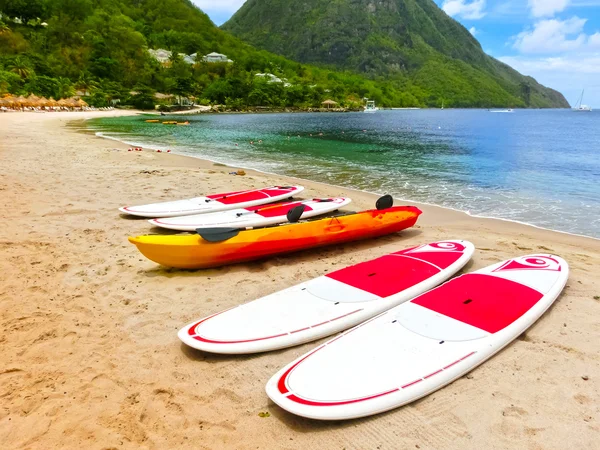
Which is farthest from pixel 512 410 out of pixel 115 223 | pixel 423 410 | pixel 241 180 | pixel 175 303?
pixel 241 180

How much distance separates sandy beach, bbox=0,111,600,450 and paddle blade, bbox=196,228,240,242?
1.59 feet

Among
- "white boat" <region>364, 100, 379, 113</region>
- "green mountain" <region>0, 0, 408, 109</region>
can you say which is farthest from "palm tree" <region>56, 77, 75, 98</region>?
"white boat" <region>364, 100, 379, 113</region>

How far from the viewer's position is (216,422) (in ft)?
8.98

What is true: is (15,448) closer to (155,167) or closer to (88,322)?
(88,322)

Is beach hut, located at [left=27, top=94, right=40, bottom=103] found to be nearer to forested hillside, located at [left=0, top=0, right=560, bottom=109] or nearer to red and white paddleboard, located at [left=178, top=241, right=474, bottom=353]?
forested hillside, located at [left=0, top=0, right=560, bottom=109]

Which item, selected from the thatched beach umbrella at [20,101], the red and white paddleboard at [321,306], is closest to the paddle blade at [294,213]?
the red and white paddleboard at [321,306]

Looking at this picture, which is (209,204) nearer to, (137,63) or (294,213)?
(294,213)

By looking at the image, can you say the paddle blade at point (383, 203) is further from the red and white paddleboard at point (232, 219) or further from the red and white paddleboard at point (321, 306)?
the red and white paddleboard at point (321, 306)

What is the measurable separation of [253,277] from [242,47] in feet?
497

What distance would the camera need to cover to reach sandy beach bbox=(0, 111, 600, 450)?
8.60 feet

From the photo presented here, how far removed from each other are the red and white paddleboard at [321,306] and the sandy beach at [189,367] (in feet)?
0.54

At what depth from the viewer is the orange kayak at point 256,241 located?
16.5 ft

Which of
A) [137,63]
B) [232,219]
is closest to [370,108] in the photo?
[137,63]

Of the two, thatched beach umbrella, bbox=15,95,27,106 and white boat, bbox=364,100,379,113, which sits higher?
white boat, bbox=364,100,379,113
